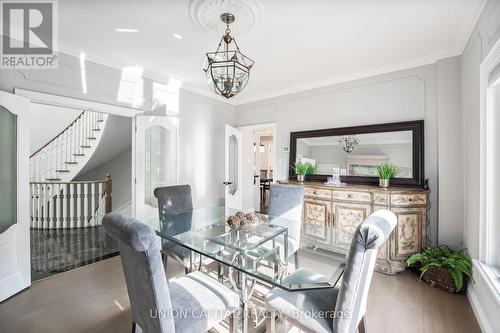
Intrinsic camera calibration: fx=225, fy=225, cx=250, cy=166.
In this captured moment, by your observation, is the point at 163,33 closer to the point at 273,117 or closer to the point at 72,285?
the point at 273,117

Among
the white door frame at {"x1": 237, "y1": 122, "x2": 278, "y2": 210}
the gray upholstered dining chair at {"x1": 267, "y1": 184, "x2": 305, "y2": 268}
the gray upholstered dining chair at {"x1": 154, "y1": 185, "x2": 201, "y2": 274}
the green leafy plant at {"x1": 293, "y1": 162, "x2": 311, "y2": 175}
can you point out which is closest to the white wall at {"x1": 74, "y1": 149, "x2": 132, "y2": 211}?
the white door frame at {"x1": 237, "y1": 122, "x2": 278, "y2": 210}

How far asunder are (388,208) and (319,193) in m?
0.87

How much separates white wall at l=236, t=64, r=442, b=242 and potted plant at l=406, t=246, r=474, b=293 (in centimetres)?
40

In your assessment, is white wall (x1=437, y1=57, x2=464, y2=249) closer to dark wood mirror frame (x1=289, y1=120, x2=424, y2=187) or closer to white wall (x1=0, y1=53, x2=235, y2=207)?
dark wood mirror frame (x1=289, y1=120, x2=424, y2=187)

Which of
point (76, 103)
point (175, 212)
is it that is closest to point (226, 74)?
point (175, 212)

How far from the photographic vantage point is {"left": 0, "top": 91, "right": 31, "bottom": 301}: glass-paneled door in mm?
2248

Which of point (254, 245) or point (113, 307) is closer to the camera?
point (254, 245)

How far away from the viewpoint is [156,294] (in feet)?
3.69

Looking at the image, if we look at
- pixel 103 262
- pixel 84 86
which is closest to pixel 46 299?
pixel 103 262

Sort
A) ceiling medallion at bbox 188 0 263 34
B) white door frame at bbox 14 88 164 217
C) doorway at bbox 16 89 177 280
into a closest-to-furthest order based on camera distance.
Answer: ceiling medallion at bbox 188 0 263 34, white door frame at bbox 14 88 164 217, doorway at bbox 16 89 177 280

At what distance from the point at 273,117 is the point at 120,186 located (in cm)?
420

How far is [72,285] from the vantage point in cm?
244

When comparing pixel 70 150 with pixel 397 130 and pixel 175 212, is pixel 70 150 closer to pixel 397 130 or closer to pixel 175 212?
pixel 175 212

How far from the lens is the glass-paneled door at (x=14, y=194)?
2248mm
